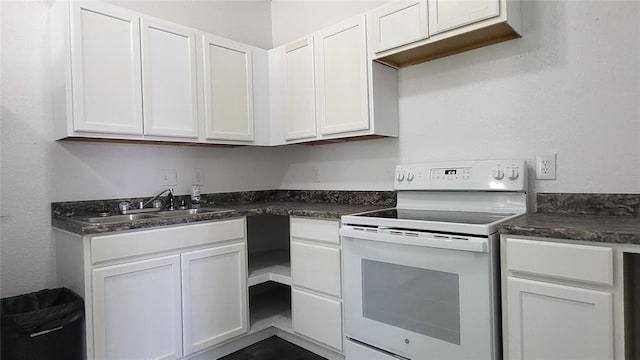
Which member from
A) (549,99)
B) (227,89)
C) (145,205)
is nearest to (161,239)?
(145,205)

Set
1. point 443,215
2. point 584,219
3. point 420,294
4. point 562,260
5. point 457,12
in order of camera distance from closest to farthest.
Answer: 1. point 562,260
2. point 584,219
3. point 420,294
4. point 457,12
5. point 443,215

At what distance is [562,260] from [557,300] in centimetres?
15

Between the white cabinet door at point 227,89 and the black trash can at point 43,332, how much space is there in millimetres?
1249

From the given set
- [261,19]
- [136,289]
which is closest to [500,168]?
[136,289]

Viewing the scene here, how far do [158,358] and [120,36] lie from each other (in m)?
1.77

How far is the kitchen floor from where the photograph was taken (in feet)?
7.39

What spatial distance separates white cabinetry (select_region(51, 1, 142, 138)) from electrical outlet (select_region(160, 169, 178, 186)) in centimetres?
49

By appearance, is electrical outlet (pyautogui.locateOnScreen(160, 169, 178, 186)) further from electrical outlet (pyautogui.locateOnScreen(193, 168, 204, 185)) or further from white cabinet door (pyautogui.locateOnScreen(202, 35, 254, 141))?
white cabinet door (pyautogui.locateOnScreen(202, 35, 254, 141))

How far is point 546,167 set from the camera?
1812 mm

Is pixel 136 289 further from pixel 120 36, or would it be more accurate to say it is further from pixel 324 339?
pixel 120 36

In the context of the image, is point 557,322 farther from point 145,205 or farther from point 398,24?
point 145,205

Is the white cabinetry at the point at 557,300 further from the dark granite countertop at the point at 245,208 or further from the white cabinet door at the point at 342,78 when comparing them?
the white cabinet door at the point at 342,78

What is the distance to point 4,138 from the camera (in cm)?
193

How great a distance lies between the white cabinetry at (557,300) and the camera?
1.24 meters
